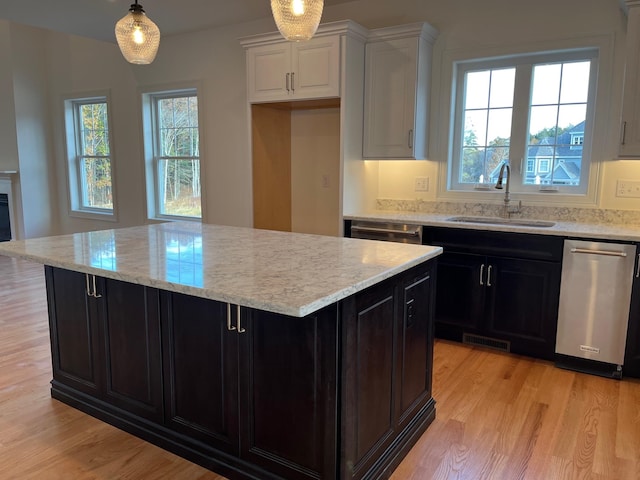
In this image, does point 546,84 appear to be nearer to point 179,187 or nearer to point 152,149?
point 179,187

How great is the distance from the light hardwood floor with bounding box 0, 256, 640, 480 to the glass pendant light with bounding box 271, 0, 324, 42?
1.87 metres

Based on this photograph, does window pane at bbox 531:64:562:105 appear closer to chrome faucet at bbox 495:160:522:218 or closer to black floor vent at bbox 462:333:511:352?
chrome faucet at bbox 495:160:522:218

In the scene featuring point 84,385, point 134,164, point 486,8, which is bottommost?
point 84,385

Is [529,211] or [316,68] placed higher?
[316,68]

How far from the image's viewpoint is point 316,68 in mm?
3635

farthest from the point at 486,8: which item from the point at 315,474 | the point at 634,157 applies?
the point at 315,474

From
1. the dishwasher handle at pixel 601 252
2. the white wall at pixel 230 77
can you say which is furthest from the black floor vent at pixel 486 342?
the white wall at pixel 230 77

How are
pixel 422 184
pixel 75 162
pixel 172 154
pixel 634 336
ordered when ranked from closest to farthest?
pixel 634 336, pixel 422 184, pixel 172 154, pixel 75 162

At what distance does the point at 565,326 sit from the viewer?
305 cm

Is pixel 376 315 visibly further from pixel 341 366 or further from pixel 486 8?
pixel 486 8

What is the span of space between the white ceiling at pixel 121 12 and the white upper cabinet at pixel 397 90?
72 cm

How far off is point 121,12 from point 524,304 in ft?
13.2

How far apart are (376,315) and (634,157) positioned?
2145mm

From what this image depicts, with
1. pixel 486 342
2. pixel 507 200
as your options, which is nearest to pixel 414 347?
pixel 486 342
